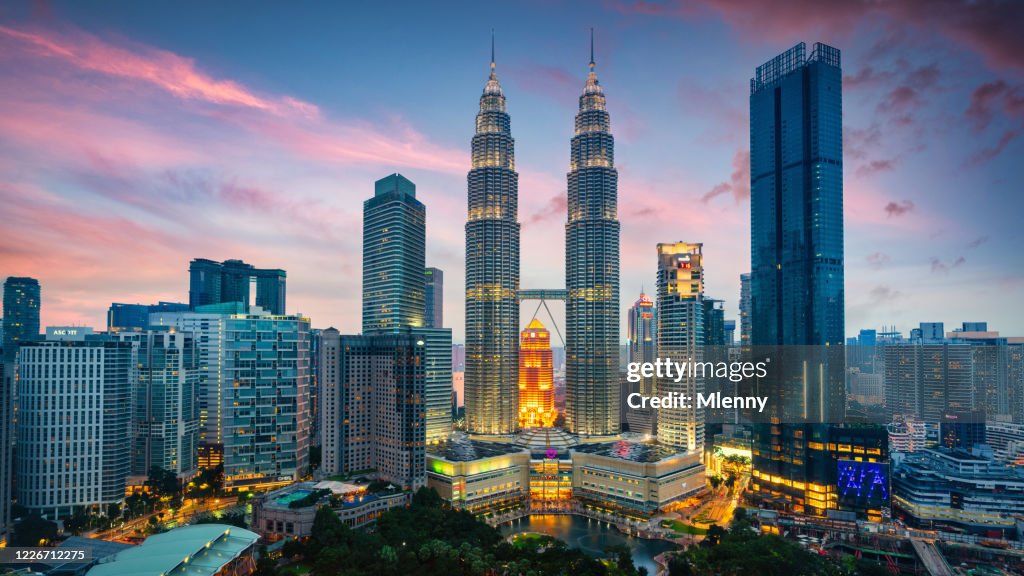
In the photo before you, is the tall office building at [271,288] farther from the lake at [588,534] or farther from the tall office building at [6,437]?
the lake at [588,534]

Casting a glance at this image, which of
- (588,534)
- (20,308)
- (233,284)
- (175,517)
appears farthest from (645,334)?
(20,308)

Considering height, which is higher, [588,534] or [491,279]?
[491,279]

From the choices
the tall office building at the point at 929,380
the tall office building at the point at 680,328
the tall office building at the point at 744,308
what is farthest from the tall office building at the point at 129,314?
the tall office building at the point at 929,380

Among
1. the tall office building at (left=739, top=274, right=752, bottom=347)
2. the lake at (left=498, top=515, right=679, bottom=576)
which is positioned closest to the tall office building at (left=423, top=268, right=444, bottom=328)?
the tall office building at (left=739, top=274, right=752, bottom=347)

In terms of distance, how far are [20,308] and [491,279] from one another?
2741 inches

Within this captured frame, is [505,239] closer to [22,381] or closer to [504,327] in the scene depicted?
[504,327]

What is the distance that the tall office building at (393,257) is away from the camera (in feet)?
317

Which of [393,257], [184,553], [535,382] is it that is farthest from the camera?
[535,382]

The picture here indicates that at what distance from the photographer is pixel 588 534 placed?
63031 mm

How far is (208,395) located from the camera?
85.9 meters

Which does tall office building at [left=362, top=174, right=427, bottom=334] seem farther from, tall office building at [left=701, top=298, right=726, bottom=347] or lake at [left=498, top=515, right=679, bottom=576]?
tall office building at [left=701, top=298, right=726, bottom=347]

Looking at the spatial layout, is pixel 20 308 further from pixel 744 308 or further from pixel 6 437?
pixel 744 308

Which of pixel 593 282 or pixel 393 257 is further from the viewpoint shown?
pixel 593 282

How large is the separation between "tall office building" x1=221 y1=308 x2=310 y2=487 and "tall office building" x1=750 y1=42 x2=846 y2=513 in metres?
60.3
